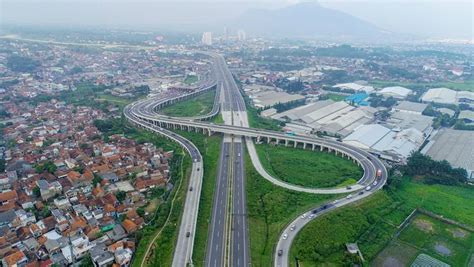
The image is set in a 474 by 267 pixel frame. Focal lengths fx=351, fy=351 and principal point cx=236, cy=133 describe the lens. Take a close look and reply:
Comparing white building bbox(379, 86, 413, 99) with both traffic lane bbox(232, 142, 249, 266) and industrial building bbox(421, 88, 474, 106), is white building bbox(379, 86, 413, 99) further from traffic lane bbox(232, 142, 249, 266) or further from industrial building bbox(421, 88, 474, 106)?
traffic lane bbox(232, 142, 249, 266)

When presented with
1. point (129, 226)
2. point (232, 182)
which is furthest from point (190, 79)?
point (129, 226)

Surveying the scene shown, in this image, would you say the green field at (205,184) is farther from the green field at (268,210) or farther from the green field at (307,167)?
the green field at (307,167)

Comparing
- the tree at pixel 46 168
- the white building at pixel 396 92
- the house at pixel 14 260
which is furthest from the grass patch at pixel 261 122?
the house at pixel 14 260

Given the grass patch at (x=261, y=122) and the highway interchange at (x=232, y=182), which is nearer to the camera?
the highway interchange at (x=232, y=182)

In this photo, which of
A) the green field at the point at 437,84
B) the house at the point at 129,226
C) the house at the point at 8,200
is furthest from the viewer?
the green field at the point at 437,84

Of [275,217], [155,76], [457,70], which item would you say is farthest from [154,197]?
[457,70]

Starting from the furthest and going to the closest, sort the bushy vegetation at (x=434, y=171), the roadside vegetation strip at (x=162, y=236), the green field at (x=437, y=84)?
1. the green field at (x=437, y=84)
2. the bushy vegetation at (x=434, y=171)
3. the roadside vegetation strip at (x=162, y=236)

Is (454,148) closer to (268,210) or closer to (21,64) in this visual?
(268,210)

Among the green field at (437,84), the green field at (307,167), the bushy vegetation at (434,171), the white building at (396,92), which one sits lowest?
the green field at (307,167)
